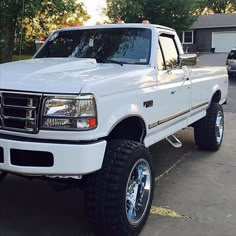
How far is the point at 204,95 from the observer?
626 centimetres

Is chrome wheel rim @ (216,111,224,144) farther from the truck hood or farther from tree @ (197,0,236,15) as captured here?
tree @ (197,0,236,15)

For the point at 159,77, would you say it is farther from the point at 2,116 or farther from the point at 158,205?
the point at 2,116

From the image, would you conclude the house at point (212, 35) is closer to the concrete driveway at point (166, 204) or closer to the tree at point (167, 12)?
the tree at point (167, 12)

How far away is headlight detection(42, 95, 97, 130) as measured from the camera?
10.4 feet

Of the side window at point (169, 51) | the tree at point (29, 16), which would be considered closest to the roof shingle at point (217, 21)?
the tree at point (29, 16)

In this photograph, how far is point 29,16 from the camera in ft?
29.8

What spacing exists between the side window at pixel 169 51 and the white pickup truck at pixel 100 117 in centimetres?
7

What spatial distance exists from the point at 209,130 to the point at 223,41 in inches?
1451

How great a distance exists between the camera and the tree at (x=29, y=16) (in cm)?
871

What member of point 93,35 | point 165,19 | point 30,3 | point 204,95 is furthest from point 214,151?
point 165,19

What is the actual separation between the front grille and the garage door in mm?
39409

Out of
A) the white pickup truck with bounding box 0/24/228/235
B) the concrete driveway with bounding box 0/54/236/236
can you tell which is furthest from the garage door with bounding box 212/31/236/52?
the white pickup truck with bounding box 0/24/228/235

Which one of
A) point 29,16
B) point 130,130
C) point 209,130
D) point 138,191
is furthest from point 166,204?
point 29,16

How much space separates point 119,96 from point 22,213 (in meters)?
1.70
